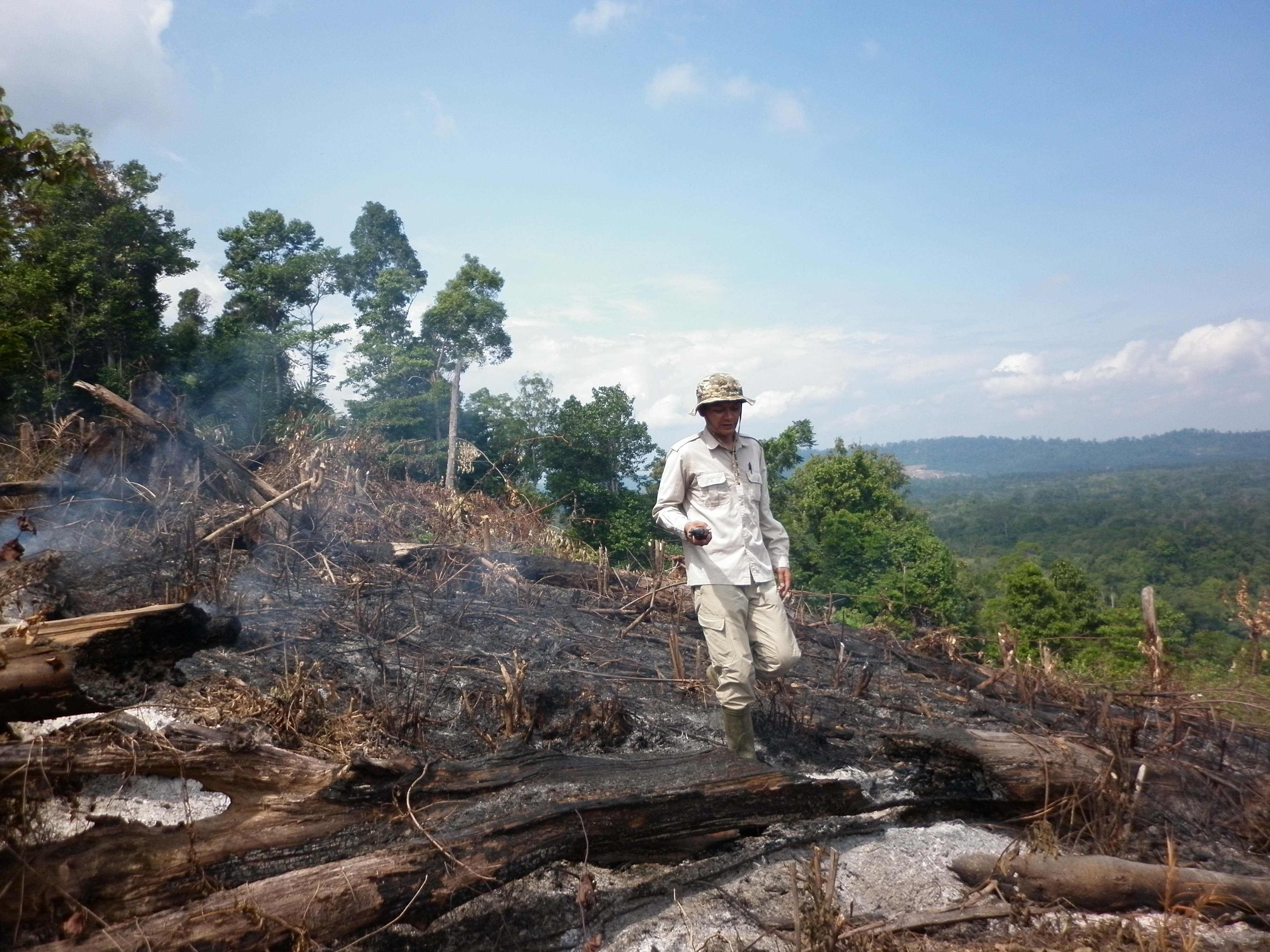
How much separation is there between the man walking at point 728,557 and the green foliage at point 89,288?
43.6ft

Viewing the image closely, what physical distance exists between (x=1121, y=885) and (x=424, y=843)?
8.33 ft

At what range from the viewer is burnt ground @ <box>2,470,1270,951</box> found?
2.83m

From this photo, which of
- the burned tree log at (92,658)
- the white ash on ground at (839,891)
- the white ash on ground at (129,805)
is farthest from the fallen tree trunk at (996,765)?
the burned tree log at (92,658)

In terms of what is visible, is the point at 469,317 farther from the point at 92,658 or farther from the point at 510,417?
the point at 92,658

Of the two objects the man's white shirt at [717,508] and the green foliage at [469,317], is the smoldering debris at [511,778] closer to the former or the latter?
the man's white shirt at [717,508]

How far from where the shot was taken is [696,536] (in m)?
3.55

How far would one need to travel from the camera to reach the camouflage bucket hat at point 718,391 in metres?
3.69

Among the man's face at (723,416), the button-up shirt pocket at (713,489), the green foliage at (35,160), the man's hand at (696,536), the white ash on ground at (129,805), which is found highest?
the green foliage at (35,160)

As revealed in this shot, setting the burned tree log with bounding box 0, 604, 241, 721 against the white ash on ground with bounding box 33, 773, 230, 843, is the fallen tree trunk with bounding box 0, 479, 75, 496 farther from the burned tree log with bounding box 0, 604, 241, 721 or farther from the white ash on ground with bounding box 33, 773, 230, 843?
the white ash on ground with bounding box 33, 773, 230, 843

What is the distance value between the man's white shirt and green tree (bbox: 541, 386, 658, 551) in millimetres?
14509

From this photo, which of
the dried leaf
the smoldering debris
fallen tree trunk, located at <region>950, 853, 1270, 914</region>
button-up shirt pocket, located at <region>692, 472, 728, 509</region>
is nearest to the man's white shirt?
button-up shirt pocket, located at <region>692, 472, 728, 509</region>

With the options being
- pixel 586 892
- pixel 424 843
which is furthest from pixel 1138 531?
pixel 424 843

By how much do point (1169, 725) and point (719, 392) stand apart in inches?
131

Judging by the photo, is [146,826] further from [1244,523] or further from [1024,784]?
[1244,523]
